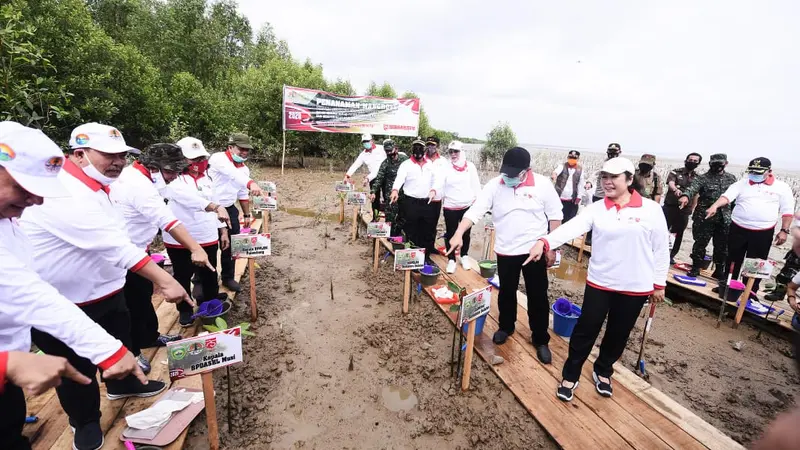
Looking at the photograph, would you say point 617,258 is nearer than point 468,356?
Yes

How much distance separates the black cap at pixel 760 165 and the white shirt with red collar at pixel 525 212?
368 centimetres

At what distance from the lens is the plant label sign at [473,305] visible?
277cm

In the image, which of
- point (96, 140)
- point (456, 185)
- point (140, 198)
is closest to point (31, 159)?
point (96, 140)

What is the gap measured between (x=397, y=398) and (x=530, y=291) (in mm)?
1562

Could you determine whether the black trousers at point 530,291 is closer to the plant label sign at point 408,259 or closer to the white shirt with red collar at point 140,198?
the plant label sign at point 408,259

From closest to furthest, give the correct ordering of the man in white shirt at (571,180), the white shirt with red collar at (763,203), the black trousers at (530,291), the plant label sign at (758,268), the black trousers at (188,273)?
the black trousers at (530,291) → the black trousers at (188,273) → the plant label sign at (758,268) → the white shirt with red collar at (763,203) → the man in white shirt at (571,180)

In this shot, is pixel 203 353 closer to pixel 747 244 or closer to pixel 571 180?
pixel 747 244

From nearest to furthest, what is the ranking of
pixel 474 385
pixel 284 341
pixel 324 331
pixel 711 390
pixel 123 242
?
pixel 123 242 < pixel 474 385 < pixel 711 390 < pixel 284 341 < pixel 324 331

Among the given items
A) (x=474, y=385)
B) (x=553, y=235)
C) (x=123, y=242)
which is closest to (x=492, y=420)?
(x=474, y=385)

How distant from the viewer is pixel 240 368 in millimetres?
3256

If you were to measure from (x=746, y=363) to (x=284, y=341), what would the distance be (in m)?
5.34

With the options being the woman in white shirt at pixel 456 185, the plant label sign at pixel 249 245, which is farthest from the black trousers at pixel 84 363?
the woman in white shirt at pixel 456 185

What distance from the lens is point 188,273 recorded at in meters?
3.41

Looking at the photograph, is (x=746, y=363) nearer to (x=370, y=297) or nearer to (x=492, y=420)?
(x=492, y=420)
